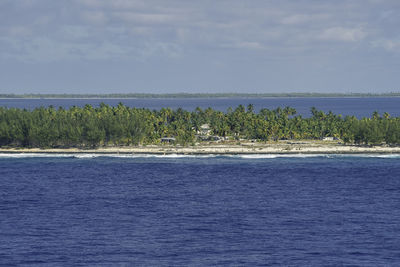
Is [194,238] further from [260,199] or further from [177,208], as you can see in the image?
[260,199]

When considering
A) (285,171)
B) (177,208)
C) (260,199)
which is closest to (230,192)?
(260,199)

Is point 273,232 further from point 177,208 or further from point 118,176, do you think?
point 118,176

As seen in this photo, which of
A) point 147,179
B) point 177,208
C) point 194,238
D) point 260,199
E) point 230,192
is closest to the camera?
point 194,238

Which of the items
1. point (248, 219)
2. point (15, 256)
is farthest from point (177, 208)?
point (15, 256)

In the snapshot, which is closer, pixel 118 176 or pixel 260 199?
pixel 260 199

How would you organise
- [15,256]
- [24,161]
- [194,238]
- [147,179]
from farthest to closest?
1. [24,161]
2. [147,179]
3. [194,238]
4. [15,256]

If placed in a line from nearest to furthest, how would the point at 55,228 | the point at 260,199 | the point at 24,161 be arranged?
the point at 55,228, the point at 260,199, the point at 24,161
